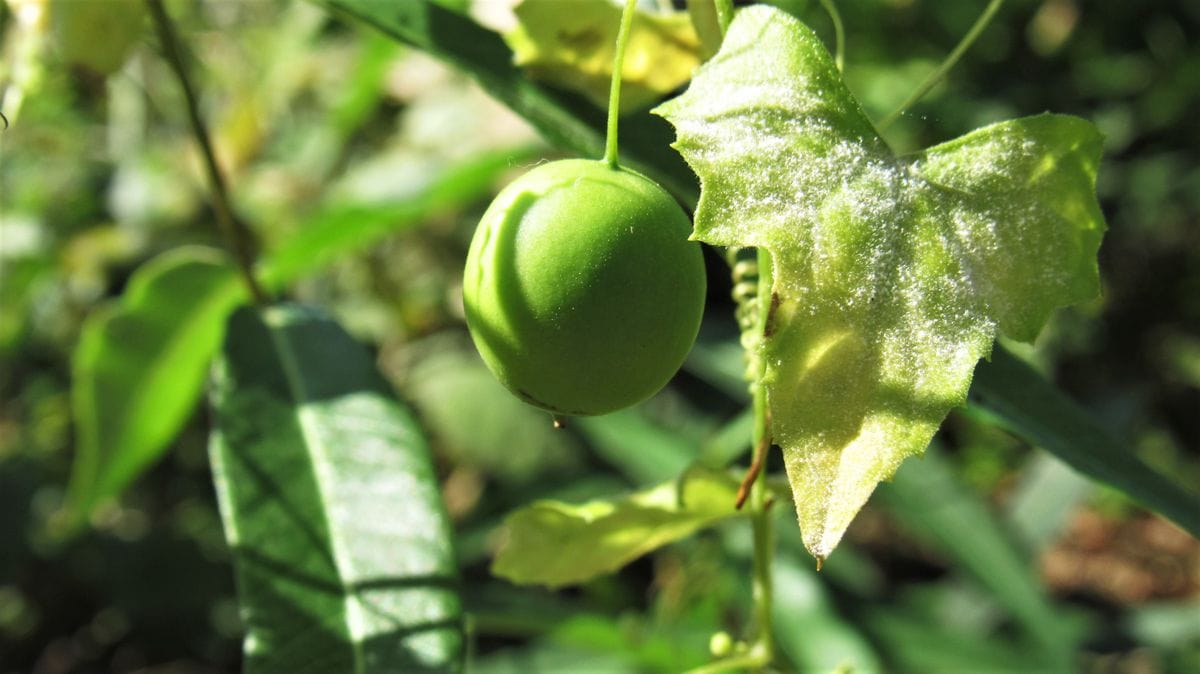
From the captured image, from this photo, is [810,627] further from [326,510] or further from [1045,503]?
[326,510]

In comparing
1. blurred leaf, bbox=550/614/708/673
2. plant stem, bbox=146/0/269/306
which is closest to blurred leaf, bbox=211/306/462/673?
plant stem, bbox=146/0/269/306

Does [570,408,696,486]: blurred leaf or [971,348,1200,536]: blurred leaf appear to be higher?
[971,348,1200,536]: blurred leaf

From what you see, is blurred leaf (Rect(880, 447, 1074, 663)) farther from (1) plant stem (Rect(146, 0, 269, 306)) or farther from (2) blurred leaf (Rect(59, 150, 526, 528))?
(1) plant stem (Rect(146, 0, 269, 306))

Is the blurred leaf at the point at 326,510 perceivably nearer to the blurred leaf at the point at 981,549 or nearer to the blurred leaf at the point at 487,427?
the blurred leaf at the point at 981,549

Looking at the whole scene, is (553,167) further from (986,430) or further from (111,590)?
(986,430)

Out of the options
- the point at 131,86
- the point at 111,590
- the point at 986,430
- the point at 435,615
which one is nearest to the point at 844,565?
the point at 986,430

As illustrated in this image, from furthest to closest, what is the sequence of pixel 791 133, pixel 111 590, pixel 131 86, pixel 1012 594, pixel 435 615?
pixel 131 86 → pixel 111 590 → pixel 1012 594 → pixel 435 615 → pixel 791 133

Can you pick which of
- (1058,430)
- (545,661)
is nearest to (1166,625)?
(545,661)
